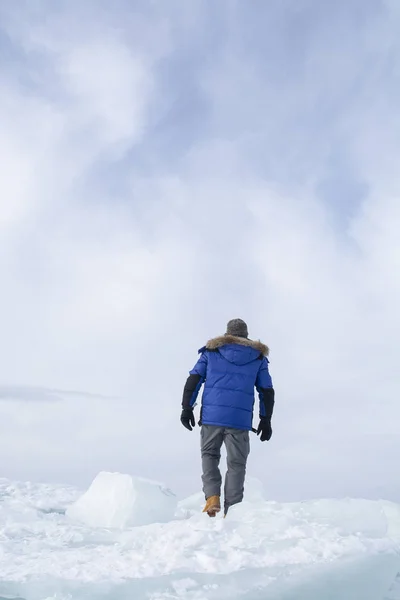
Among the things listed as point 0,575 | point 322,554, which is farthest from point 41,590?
point 322,554

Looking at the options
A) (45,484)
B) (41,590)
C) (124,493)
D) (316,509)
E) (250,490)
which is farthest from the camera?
(45,484)

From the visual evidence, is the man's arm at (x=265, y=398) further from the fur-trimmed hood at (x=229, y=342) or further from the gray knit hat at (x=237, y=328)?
the gray knit hat at (x=237, y=328)

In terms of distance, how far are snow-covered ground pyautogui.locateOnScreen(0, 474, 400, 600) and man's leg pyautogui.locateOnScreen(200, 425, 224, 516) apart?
0.96 metres

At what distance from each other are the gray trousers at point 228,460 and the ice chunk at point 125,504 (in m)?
1.40

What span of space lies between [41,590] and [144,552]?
38.5 inches

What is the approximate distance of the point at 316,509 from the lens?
19.8ft

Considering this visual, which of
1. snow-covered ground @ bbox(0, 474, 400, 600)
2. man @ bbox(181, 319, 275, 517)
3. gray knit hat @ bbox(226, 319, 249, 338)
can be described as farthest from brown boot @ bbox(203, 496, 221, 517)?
gray knit hat @ bbox(226, 319, 249, 338)

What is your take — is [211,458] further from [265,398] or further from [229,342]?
[229,342]

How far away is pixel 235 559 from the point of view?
4.84 meters

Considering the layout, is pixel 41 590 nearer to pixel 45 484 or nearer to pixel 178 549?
pixel 178 549

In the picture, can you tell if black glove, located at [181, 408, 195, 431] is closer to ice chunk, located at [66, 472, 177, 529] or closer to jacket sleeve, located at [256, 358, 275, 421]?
jacket sleeve, located at [256, 358, 275, 421]

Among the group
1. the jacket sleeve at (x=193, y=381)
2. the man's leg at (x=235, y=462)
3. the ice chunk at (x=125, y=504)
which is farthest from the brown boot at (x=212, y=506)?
the ice chunk at (x=125, y=504)

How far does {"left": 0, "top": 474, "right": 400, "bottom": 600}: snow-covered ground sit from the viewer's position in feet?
15.0

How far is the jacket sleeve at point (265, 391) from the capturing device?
23.5ft
